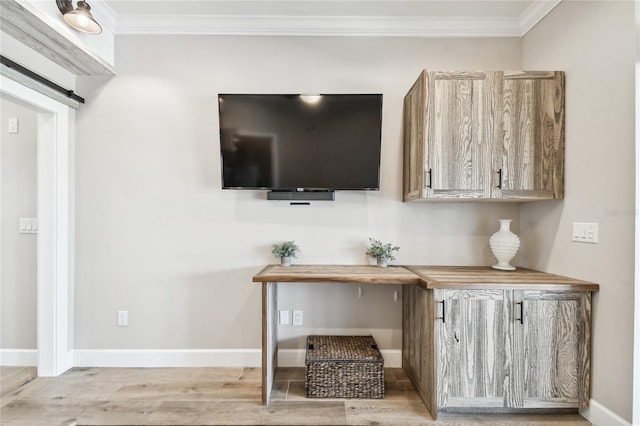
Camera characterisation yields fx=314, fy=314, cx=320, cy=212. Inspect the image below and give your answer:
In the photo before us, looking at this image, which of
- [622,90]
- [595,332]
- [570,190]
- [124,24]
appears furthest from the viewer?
[124,24]

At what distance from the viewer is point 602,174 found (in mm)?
1776

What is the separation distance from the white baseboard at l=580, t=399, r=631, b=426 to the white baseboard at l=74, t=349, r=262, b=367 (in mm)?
2160

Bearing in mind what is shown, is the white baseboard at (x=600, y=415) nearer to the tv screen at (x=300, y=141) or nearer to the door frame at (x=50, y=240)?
the tv screen at (x=300, y=141)

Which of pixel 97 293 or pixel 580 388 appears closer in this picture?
pixel 580 388

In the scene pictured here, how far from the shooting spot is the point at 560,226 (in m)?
2.09

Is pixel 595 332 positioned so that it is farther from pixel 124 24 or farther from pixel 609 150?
pixel 124 24

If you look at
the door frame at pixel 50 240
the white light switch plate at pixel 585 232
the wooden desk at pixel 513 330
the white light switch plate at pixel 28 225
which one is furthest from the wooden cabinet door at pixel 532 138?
the white light switch plate at pixel 28 225

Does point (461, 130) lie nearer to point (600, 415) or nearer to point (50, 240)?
point (600, 415)

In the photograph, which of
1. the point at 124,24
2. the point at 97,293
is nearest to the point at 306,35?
the point at 124,24

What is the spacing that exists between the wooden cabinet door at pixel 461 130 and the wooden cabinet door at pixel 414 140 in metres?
0.04

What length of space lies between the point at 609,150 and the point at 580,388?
4.51ft

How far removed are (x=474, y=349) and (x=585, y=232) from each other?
0.96m

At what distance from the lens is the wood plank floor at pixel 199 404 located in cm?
184

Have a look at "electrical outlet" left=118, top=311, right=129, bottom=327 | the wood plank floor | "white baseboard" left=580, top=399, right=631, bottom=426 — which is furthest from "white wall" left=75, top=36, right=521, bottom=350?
"white baseboard" left=580, top=399, right=631, bottom=426
